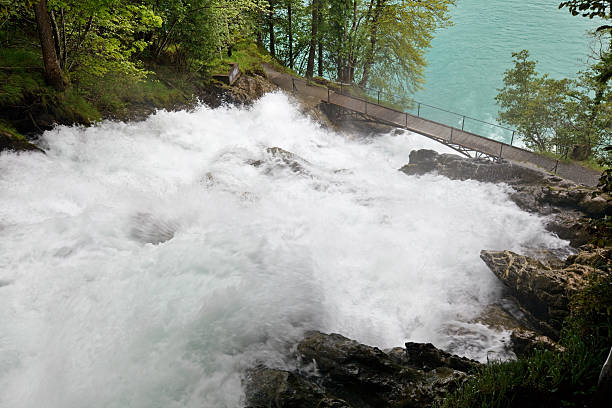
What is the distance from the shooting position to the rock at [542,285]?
23.5 feet

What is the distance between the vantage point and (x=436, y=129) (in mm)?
18438

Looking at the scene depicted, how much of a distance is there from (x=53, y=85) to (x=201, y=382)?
35.2ft

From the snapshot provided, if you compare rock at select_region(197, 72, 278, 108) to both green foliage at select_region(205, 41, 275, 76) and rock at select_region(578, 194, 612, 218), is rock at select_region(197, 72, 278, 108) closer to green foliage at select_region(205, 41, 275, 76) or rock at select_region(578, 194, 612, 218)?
green foliage at select_region(205, 41, 275, 76)

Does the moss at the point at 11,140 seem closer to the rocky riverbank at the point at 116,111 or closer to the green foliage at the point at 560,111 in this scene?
the rocky riverbank at the point at 116,111

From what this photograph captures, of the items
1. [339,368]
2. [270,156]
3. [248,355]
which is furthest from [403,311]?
[270,156]

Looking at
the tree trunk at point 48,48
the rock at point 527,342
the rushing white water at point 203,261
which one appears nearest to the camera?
the rushing white water at point 203,261

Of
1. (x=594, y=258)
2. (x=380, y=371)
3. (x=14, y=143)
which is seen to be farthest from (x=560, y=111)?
(x=14, y=143)

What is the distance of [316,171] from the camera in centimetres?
1403

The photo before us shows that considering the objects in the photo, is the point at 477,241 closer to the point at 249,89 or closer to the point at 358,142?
the point at 358,142

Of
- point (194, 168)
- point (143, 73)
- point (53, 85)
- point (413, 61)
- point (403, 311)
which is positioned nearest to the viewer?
point (403, 311)

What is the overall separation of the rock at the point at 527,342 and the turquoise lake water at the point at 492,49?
36633mm

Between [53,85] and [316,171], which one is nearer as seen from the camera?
[53,85]

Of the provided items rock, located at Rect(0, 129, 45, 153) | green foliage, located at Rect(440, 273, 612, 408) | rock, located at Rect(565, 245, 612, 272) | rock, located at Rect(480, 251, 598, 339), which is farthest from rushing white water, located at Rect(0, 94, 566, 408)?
green foliage, located at Rect(440, 273, 612, 408)

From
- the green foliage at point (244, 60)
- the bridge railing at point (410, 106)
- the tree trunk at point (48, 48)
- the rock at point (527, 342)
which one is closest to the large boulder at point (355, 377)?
the rock at point (527, 342)
